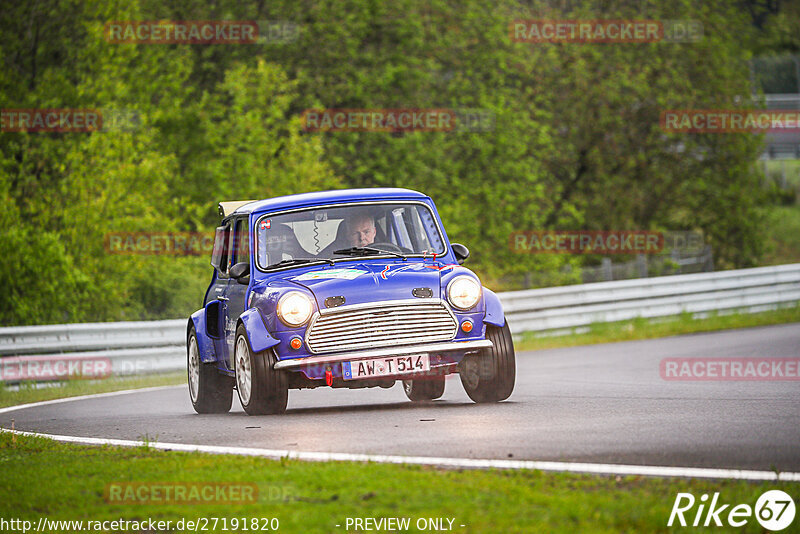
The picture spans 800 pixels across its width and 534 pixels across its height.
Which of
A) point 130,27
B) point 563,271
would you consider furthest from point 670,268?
point 130,27

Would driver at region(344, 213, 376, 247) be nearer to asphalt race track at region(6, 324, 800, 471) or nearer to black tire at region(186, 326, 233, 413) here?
asphalt race track at region(6, 324, 800, 471)

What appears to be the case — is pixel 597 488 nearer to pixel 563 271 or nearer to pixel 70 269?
pixel 70 269

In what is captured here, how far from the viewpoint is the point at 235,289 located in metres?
11.4

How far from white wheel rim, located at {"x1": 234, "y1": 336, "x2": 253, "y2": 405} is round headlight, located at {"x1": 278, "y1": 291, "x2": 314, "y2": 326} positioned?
1.62 feet

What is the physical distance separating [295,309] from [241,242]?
187 centimetres

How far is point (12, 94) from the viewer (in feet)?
86.7

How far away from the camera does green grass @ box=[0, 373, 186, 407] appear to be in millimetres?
15805

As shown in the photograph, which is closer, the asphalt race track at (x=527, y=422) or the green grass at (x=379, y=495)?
the green grass at (x=379, y=495)

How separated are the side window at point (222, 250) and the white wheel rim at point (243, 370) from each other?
5.18ft

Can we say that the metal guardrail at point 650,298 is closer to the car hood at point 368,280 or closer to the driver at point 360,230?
the driver at point 360,230
